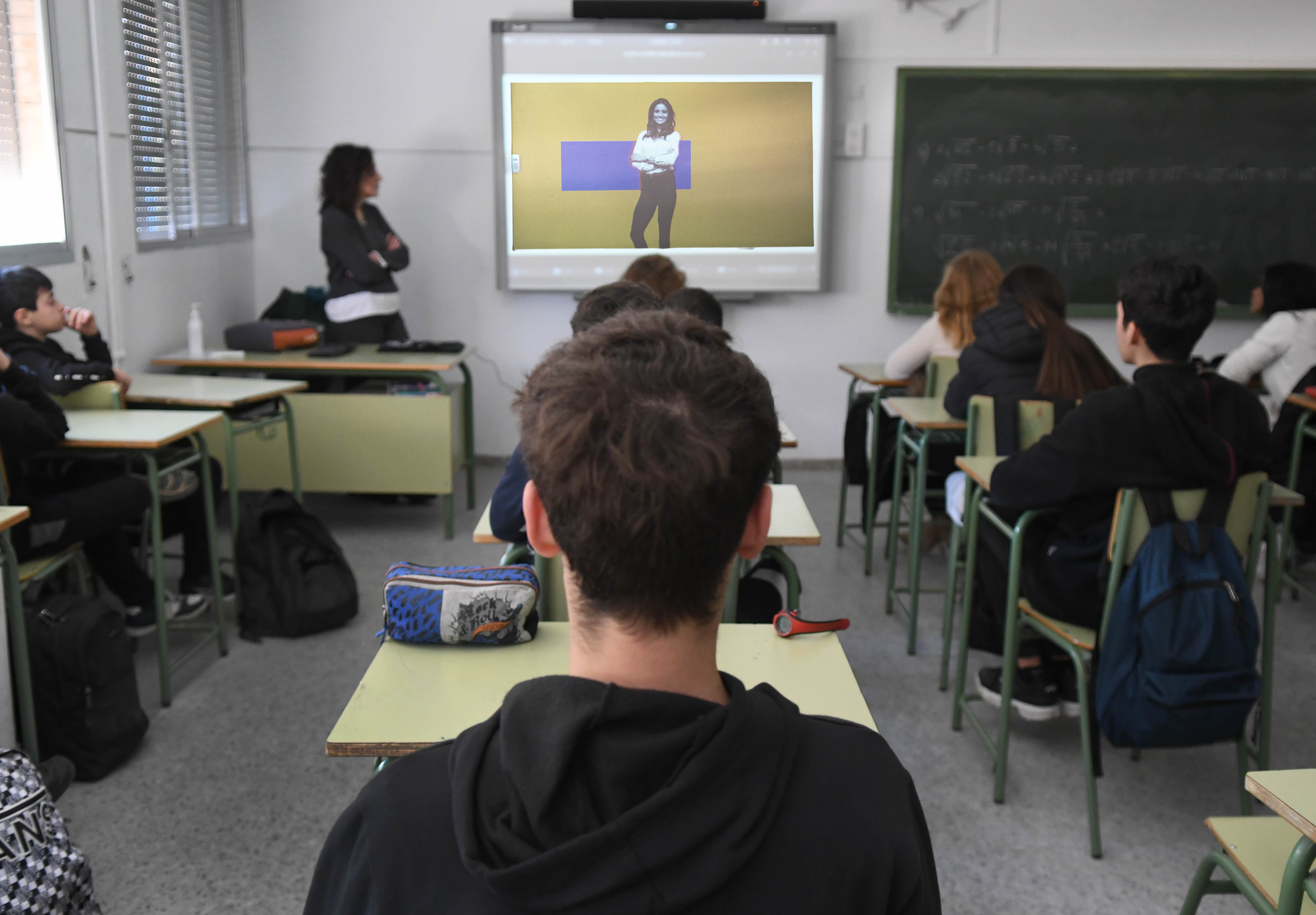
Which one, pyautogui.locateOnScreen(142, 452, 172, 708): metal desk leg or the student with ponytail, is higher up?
the student with ponytail

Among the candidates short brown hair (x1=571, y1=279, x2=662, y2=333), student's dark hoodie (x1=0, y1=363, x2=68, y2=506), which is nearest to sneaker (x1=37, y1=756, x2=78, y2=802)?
student's dark hoodie (x1=0, y1=363, x2=68, y2=506)

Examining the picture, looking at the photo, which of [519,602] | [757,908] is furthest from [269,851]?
[757,908]

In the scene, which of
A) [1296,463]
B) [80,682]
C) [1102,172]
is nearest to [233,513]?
[80,682]

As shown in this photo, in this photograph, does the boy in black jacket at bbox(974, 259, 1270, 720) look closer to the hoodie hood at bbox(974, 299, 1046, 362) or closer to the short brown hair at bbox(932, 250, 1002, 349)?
the hoodie hood at bbox(974, 299, 1046, 362)

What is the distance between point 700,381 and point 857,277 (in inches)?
199

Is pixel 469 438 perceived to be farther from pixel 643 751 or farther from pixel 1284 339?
pixel 643 751

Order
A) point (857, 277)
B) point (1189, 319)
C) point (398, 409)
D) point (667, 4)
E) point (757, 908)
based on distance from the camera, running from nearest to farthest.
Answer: point (757, 908) → point (1189, 319) → point (398, 409) → point (667, 4) → point (857, 277)

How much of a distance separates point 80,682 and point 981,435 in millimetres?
2321

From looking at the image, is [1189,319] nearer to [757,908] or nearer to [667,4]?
[757,908]

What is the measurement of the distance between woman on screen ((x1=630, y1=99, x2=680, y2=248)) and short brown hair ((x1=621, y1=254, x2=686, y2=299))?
1.79 meters

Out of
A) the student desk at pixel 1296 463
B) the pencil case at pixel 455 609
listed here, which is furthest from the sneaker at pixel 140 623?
the student desk at pixel 1296 463

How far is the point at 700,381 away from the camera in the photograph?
2.32 ft

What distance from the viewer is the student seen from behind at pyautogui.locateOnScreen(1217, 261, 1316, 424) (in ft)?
13.4

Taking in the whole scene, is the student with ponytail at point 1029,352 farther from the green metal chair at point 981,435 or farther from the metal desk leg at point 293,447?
the metal desk leg at point 293,447
